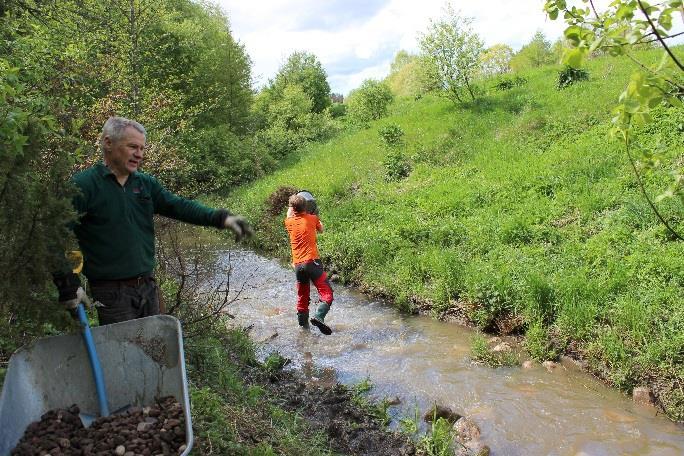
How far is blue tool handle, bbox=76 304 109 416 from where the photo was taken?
2834 mm

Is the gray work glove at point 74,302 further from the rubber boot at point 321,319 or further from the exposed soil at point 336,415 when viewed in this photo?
the rubber boot at point 321,319

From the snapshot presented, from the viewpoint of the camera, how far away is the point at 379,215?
12.5 metres

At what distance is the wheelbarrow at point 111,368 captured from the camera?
2.72 metres

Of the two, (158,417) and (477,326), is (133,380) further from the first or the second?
(477,326)

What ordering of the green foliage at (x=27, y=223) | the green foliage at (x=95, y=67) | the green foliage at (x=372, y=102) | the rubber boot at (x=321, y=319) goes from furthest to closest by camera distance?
the green foliage at (x=372, y=102), the rubber boot at (x=321, y=319), the green foliage at (x=95, y=67), the green foliage at (x=27, y=223)

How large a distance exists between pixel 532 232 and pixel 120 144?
7.45 metres

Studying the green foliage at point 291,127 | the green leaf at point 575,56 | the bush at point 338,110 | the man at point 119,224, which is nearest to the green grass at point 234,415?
the man at point 119,224

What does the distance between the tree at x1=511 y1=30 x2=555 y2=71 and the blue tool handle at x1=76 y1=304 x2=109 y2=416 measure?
3911cm

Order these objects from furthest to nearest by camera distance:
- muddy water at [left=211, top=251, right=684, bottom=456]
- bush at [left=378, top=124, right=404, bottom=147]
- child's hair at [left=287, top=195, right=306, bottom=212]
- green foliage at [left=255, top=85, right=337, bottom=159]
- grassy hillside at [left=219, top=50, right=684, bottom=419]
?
green foliage at [left=255, top=85, right=337, bottom=159], bush at [left=378, top=124, right=404, bottom=147], child's hair at [left=287, top=195, right=306, bottom=212], grassy hillside at [left=219, top=50, right=684, bottom=419], muddy water at [left=211, top=251, right=684, bottom=456]

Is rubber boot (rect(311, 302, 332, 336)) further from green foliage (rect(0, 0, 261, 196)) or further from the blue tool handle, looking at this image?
the blue tool handle

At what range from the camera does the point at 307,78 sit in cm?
4575

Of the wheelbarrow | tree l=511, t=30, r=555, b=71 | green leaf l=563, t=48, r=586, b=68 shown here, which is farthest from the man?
tree l=511, t=30, r=555, b=71

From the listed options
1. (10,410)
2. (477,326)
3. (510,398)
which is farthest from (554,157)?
(10,410)

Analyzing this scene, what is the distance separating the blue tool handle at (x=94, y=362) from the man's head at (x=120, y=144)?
3.20ft
